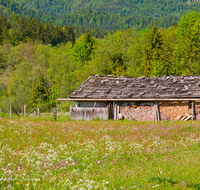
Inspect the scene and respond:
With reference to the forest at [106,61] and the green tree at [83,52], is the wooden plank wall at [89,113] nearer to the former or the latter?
the forest at [106,61]

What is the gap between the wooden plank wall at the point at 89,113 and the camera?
25688 mm

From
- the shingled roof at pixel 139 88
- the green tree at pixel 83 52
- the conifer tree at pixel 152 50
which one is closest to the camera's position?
the shingled roof at pixel 139 88

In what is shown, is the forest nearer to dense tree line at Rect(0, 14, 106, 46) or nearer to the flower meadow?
dense tree line at Rect(0, 14, 106, 46)

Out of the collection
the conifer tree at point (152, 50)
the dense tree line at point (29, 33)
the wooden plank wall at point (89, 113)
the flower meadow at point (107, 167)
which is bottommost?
the wooden plank wall at point (89, 113)

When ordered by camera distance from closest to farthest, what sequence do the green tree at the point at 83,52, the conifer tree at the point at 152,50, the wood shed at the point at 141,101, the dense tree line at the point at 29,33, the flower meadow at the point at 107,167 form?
the flower meadow at the point at 107,167 → the wood shed at the point at 141,101 → the conifer tree at the point at 152,50 → the green tree at the point at 83,52 → the dense tree line at the point at 29,33

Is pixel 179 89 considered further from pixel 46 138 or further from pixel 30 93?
pixel 30 93

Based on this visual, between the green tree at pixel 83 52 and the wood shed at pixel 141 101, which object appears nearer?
the wood shed at pixel 141 101

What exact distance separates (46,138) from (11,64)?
3482 inches

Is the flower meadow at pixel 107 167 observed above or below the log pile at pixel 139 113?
above

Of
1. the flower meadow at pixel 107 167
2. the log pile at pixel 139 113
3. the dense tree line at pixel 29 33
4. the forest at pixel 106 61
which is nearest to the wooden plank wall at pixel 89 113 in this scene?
the log pile at pixel 139 113

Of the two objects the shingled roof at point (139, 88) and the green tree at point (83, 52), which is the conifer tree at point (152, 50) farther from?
the green tree at point (83, 52)

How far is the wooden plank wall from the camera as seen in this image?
84.3ft

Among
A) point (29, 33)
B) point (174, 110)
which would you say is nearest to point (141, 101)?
point (174, 110)

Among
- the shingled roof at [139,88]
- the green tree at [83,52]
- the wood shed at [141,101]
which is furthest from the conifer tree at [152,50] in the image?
the green tree at [83,52]
